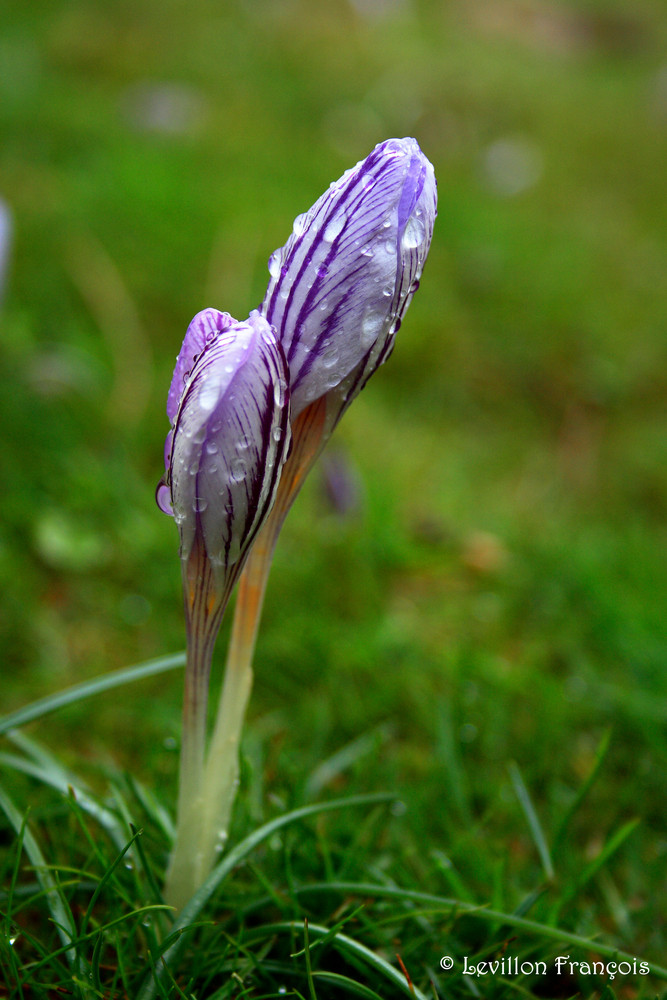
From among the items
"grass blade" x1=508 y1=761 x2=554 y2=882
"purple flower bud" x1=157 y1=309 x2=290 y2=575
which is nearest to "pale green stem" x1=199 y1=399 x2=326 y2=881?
"purple flower bud" x1=157 y1=309 x2=290 y2=575

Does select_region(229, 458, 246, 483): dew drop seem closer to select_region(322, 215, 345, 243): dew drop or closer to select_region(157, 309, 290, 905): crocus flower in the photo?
select_region(157, 309, 290, 905): crocus flower

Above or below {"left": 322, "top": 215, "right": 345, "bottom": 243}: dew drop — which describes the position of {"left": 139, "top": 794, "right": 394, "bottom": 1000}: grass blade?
below

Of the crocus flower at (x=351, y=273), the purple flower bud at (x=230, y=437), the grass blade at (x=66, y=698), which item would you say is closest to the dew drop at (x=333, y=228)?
the crocus flower at (x=351, y=273)

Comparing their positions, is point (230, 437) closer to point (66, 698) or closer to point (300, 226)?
point (300, 226)

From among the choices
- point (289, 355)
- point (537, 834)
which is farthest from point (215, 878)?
point (289, 355)

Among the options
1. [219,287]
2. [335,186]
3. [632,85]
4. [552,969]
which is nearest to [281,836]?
[552,969]

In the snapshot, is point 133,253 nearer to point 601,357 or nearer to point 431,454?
point 431,454
